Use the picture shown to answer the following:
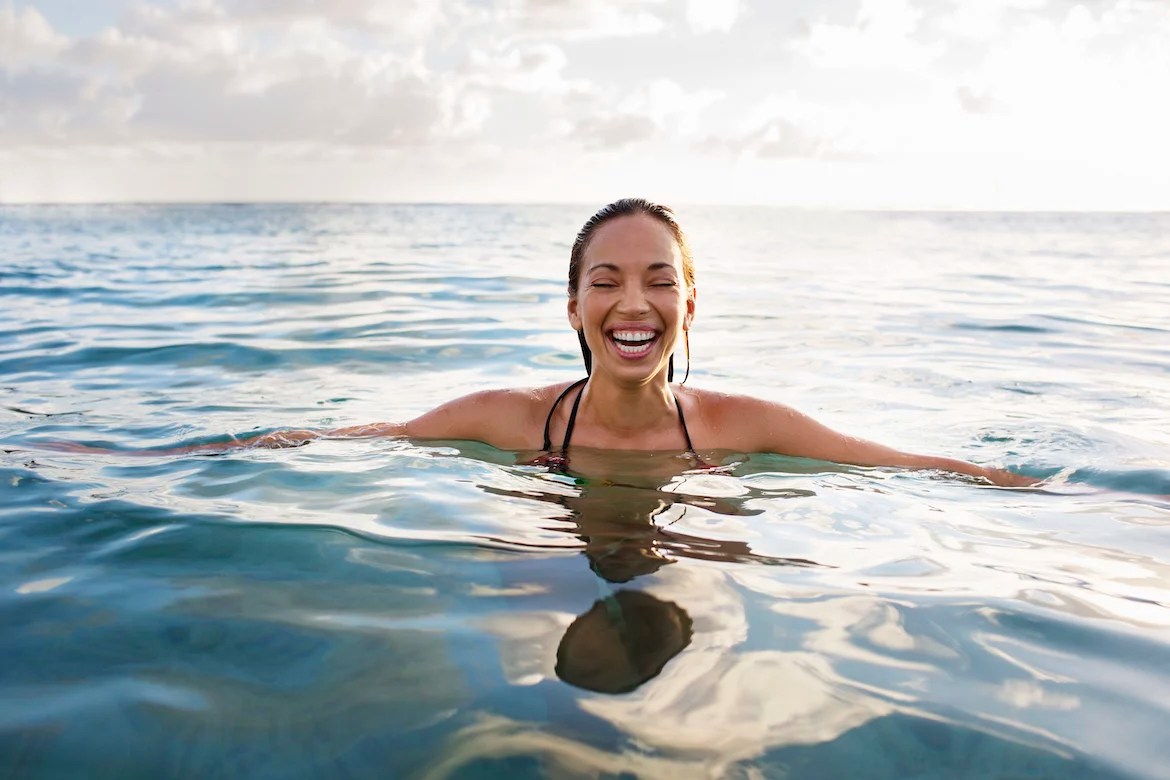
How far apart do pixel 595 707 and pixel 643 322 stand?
77.3 inches

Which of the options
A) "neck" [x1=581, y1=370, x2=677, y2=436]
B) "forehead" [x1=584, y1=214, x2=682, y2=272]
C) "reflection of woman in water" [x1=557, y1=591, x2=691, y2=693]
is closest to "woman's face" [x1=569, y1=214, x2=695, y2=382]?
"forehead" [x1=584, y1=214, x2=682, y2=272]

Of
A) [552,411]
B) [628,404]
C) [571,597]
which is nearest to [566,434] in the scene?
[552,411]

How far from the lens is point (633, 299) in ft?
12.6

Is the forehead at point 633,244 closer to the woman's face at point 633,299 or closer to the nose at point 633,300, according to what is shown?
the woman's face at point 633,299

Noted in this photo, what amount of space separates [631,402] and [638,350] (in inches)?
21.0

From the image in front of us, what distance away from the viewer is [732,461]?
4508mm

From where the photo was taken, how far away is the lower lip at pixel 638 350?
3.91 m

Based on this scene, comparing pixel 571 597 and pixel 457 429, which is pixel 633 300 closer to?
pixel 457 429

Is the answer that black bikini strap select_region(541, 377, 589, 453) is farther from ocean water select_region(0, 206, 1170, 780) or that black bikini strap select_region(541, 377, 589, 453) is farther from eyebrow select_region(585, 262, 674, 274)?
eyebrow select_region(585, 262, 674, 274)

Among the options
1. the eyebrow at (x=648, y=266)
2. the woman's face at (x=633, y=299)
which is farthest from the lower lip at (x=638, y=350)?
the eyebrow at (x=648, y=266)

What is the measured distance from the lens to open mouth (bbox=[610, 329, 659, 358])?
3887 millimetres

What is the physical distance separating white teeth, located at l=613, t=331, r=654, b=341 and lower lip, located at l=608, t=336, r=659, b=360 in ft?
0.07

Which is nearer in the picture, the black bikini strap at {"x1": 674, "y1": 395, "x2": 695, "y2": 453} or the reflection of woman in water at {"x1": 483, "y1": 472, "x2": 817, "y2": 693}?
the reflection of woman in water at {"x1": 483, "y1": 472, "x2": 817, "y2": 693}

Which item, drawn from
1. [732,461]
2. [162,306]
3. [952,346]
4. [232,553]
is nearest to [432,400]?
[732,461]
